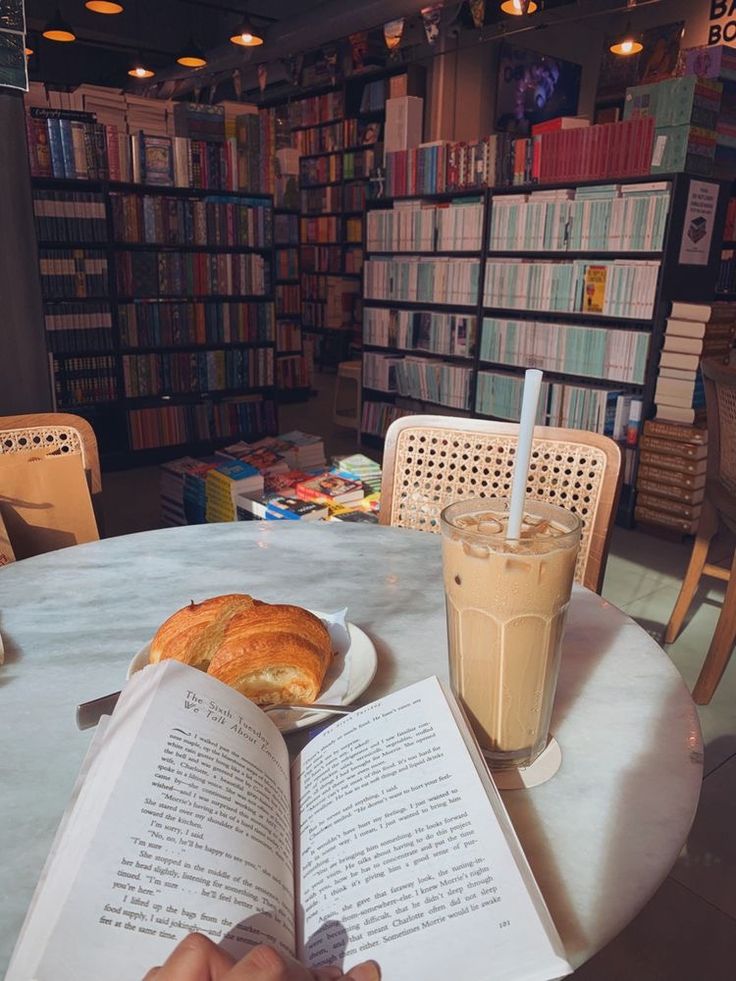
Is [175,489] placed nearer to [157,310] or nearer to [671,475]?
[157,310]

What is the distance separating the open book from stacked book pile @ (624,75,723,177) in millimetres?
3339

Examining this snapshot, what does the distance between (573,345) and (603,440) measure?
8.67ft

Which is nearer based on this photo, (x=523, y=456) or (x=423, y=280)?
(x=523, y=456)

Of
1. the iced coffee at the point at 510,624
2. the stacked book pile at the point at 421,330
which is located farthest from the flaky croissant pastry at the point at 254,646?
the stacked book pile at the point at 421,330

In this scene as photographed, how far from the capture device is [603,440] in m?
1.20

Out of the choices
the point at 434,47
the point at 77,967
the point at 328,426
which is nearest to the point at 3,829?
the point at 77,967

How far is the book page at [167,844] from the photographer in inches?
14.5

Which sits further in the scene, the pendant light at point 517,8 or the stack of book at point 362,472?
the pendant light at point 517,8

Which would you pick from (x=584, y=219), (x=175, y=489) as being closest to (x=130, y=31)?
(x=584, y=219)

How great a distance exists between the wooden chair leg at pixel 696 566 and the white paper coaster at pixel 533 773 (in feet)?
5.79

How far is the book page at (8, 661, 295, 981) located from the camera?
369 millimetres

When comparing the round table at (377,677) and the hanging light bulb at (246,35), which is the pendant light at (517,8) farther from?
the round table at (377,677)

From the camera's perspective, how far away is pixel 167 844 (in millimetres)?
418

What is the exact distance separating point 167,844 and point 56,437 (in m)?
1.09
